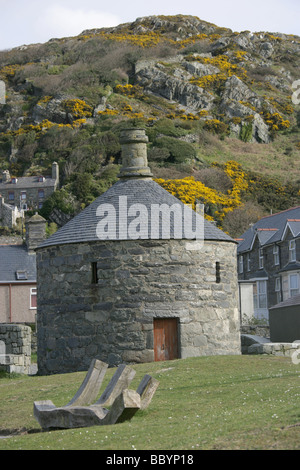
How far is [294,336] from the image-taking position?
85.4 ft

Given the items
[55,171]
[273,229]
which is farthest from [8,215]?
[273,229]

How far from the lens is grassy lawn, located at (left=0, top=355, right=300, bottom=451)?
9117 mm

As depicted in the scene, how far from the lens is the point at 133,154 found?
24938 mm

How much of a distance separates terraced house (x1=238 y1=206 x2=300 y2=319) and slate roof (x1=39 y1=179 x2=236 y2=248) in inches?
649

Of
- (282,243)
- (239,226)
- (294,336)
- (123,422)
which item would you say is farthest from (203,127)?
(123,422)

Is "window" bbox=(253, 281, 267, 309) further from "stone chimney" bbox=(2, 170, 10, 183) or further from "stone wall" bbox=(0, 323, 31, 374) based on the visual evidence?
"stone chimney" bbox=(2, 170, 10, 183)

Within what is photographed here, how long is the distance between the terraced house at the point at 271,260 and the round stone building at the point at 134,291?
16965 millimetres

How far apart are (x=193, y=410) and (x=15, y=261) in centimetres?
3160

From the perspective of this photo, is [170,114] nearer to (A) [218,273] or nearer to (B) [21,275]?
(B) [21,275]

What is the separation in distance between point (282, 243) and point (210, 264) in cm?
2078

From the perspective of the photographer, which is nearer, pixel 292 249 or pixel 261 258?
pixel 292 249

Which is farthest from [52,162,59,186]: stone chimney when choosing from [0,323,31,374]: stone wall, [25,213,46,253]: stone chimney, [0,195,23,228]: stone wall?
[0,323,31,374]: stone wall

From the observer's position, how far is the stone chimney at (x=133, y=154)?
24734mm

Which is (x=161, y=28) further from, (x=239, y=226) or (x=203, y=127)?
(x=239, y=226)
